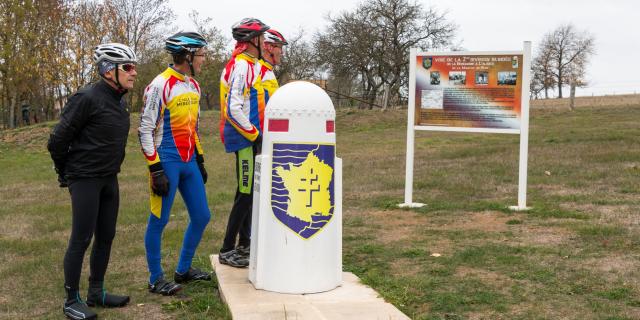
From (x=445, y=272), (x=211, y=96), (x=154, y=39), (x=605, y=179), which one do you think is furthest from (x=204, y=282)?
(x=211, y=96)

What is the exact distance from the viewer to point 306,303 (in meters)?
4.61

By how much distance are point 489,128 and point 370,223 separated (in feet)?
7.96

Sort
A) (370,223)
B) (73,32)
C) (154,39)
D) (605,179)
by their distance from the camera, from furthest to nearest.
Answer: (154,39)
(73,32)
(605,179)
(370,223)

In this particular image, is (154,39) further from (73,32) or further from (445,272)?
(445,272)

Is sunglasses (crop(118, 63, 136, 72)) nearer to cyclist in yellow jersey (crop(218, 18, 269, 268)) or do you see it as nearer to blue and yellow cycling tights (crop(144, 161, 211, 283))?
blue and yellow cycling tights (crop(144, 161, 211, 283))

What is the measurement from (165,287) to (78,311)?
2.48ft

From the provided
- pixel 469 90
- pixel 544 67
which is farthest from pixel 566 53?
pixel 469 90

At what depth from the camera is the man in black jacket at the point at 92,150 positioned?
4.49 meters

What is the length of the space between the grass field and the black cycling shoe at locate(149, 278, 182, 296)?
0.22ft

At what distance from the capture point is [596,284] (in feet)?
17.3

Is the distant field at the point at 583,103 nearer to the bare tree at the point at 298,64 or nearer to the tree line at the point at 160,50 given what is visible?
the tree line at the point at 160,50

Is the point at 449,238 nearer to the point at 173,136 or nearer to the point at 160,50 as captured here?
the point at 173,136

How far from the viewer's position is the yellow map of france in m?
4.80

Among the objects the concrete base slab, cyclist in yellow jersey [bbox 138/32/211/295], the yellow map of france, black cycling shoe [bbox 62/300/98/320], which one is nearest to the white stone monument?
the yellow map of france
